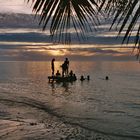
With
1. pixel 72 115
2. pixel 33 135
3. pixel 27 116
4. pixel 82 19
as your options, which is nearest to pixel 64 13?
pixel 82 19

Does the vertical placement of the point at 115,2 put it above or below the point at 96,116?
above

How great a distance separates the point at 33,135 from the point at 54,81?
126ft

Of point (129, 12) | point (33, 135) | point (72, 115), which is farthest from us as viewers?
point (72, 115)

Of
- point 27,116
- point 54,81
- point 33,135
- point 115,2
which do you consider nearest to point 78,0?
point 115,2

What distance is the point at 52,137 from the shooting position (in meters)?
16.2

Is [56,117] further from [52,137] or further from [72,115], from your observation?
[52,137]

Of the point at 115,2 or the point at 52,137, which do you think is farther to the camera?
the point at 52,137

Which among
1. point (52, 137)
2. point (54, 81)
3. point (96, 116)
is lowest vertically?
point (54, 81)

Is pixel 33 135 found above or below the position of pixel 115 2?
below

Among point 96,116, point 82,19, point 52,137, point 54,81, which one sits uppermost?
point 82,19

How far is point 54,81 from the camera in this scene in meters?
54.3

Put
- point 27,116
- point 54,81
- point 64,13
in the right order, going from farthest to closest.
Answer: point 54,81 < point 27,116 < point 64,13

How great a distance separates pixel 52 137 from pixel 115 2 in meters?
13.8

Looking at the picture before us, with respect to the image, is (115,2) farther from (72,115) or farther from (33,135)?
(72,115)
